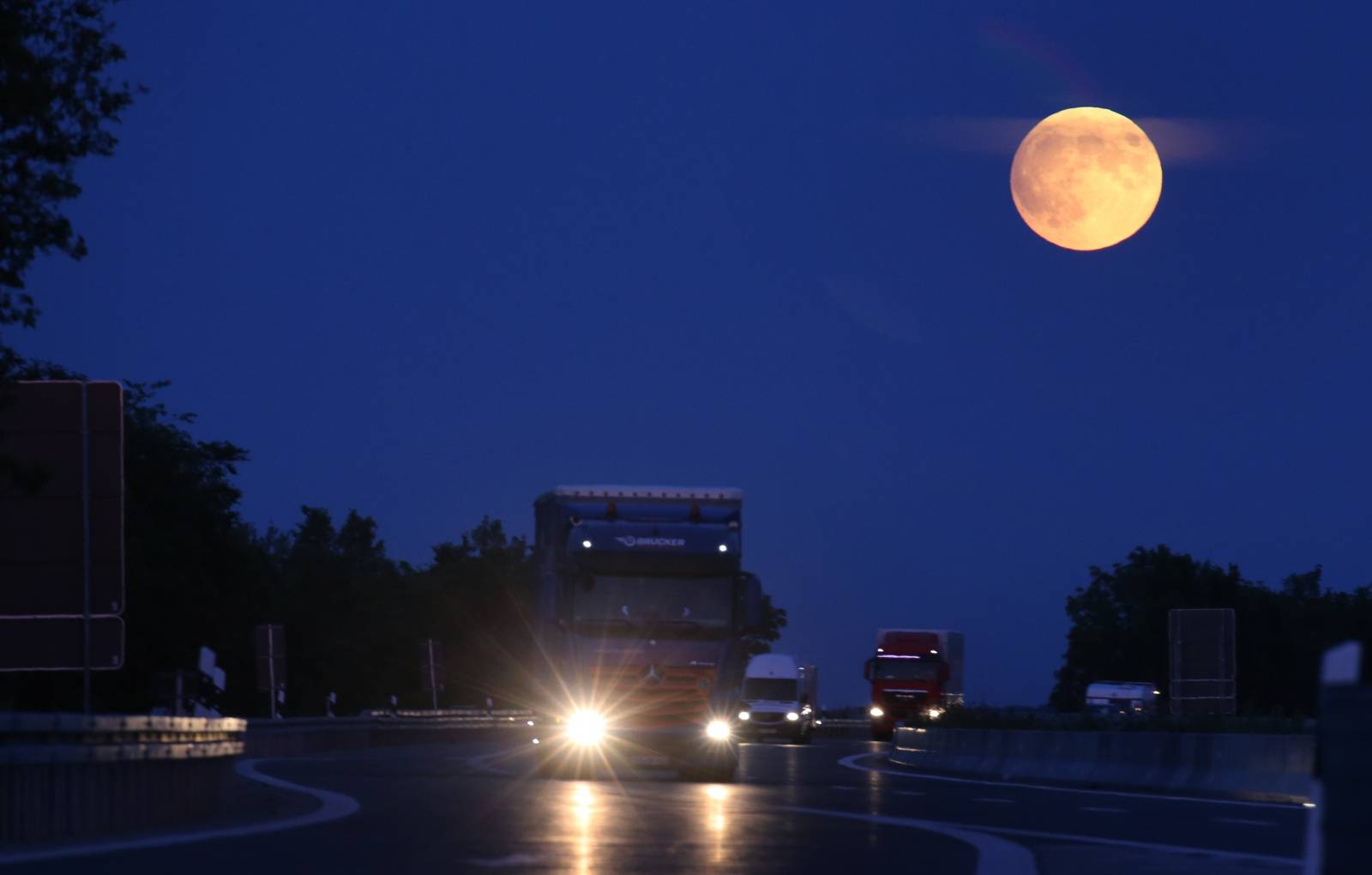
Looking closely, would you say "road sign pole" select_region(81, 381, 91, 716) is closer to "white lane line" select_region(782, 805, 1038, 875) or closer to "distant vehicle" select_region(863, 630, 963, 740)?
"white lane line" select_region(782, 805, 1038, 875)

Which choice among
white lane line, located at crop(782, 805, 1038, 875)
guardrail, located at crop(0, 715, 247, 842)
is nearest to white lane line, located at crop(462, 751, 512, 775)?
white lane line, located at crop(782, 805, 1038, 875)

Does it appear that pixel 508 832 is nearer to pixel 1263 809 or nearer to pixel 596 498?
pixel 1263 809

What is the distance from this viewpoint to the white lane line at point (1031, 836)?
559 inches

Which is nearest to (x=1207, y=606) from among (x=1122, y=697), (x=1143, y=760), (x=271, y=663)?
(x=1122, y=697)

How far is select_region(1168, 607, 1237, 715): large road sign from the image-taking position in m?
36.9

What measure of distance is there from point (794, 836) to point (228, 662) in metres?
68.7

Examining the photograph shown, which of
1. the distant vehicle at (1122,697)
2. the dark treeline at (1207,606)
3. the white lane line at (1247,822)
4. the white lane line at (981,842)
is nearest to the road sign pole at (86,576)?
the white lane line at (981,842)

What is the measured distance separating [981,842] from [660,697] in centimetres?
1317

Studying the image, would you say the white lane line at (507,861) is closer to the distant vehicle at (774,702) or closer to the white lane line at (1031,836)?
the white lane line at (1031,836)

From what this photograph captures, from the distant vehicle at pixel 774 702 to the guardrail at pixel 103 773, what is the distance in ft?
168

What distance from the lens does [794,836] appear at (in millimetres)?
15641

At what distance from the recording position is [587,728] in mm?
28656

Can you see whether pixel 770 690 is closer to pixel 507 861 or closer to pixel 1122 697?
pixel 1122 697

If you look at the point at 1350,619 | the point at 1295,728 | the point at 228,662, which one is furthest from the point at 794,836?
the point at 1350,619
